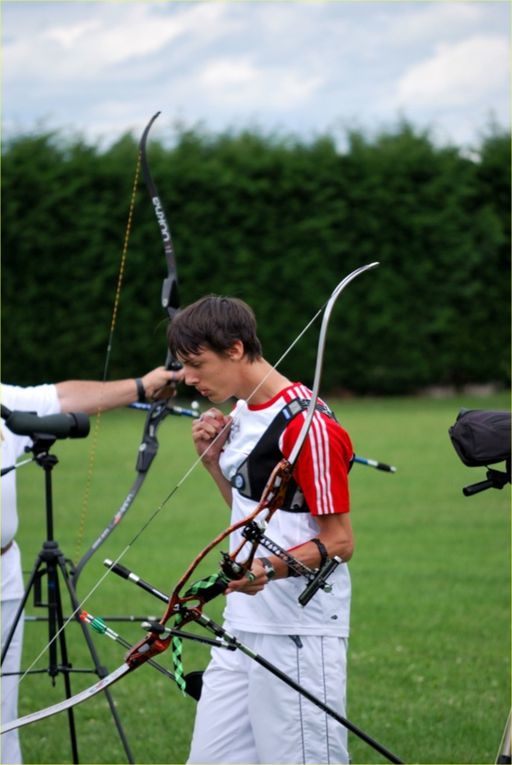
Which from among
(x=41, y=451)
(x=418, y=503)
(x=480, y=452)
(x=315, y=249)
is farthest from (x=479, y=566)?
(x=315, y=249)

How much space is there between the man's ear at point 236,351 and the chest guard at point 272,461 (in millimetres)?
180

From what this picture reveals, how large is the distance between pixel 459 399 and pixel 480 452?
1683cm

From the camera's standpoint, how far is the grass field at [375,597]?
509cm

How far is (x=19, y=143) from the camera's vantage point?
18.0 metres

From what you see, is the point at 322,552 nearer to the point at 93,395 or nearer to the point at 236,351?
the point at 236,351

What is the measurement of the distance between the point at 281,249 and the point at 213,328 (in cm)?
1572

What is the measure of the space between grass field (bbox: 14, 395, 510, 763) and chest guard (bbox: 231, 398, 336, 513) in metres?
2.06

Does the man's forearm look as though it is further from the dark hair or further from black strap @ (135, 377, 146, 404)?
the dark hair

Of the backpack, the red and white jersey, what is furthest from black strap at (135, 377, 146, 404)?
the backpack

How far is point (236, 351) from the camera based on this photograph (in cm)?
311

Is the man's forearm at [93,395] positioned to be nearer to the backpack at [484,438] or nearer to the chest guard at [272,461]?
the chest guard at [272,461]

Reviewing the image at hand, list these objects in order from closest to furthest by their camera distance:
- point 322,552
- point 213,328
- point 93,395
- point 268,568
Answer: point 268,568 < point 322,552 < point 213,328 < point 93,395

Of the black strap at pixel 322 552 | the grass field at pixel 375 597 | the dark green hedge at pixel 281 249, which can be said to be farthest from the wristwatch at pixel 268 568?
the dark green hedge at pixel 281 249

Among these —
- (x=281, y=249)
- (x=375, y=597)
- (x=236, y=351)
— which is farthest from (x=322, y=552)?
(x=281, y=249)
